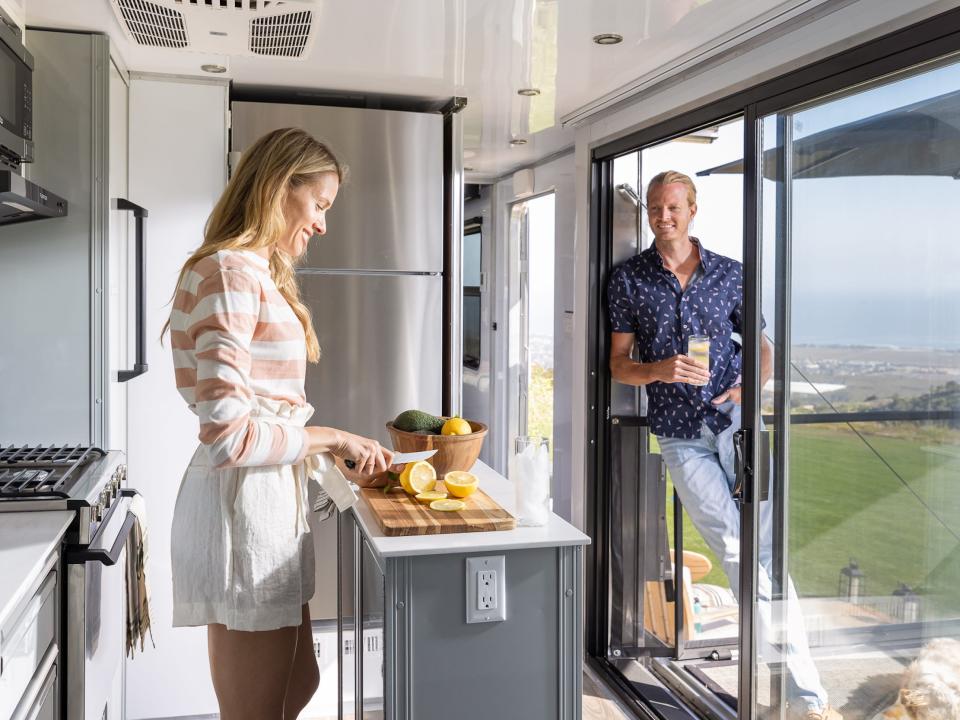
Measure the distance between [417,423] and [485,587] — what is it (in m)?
0.48

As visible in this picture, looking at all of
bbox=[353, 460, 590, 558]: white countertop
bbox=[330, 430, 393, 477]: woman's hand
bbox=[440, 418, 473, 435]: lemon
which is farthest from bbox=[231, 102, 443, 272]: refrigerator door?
bbox=[353, 460, 590, 558]: white countertop

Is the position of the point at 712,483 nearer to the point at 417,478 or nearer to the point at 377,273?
the point at 377,273

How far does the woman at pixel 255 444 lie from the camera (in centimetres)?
→ 161

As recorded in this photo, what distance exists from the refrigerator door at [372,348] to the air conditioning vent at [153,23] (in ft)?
3.24

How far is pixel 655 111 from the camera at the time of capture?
9.75 feet

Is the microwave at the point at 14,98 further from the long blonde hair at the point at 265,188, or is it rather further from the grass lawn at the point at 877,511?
the grass lawn at the point at 877,511

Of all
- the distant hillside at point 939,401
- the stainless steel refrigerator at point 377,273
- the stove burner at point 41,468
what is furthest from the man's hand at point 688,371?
the stove burner at point 41,468

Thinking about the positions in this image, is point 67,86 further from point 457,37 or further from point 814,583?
point 814,583

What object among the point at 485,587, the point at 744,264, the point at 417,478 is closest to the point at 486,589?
the point at 485,587

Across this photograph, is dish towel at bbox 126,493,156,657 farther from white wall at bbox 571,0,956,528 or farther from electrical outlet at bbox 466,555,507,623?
white wall at bbox 571,0,956,528

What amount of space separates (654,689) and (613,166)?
201 cm

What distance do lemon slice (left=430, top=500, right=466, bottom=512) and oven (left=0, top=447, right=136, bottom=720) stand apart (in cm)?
65

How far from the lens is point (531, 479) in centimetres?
175

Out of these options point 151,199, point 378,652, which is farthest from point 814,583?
point 151,199
